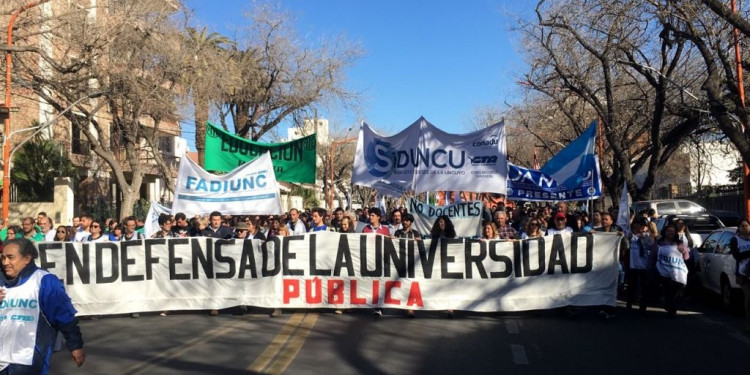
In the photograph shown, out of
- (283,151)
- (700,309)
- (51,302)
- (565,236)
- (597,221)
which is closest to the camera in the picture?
(51,302)

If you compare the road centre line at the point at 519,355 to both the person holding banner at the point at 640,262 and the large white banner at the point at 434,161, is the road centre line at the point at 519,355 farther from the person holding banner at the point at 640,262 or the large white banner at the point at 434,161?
the large white banner at the point at 434,161

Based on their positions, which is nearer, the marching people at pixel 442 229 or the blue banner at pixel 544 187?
the marching people at pixel 442 229

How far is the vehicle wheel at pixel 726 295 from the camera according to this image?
35.8ft

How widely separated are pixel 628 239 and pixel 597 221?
0.66 m

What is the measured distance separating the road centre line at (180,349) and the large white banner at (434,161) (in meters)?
4.68

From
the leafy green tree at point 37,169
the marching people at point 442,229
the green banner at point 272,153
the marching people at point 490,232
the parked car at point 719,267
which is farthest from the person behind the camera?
the leafy green tree at point 37,169

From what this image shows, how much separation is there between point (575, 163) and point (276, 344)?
864 centimetres

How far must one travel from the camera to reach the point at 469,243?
10391 millimetres

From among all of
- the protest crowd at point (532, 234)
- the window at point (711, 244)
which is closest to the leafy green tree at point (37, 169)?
the protest crowd at point (532, 234)

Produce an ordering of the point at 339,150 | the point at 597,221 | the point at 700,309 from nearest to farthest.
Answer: the point at 700,309
the point at 597,221
the point at 339,150

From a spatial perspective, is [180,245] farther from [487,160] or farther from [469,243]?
[487,160]

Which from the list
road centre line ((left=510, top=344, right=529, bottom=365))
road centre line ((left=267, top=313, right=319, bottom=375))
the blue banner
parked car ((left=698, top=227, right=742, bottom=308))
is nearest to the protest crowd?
parked car ((left=698, top=227, right=742, bottom=308))

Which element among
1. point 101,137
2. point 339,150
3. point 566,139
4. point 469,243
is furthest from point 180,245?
point 339,150

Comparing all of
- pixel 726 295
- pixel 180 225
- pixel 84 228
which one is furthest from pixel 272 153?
pixel 726 295
